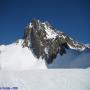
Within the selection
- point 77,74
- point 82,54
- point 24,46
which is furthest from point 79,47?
point 77,74

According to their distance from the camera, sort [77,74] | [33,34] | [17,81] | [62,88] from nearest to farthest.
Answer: [62,88] < [17,81] < [77,74] < [33,34]

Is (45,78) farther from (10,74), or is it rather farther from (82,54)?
(82,54)

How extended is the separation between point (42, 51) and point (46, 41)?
5449mm

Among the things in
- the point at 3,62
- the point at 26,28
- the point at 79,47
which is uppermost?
the point at 26,28

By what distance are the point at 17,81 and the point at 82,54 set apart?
10982 cm

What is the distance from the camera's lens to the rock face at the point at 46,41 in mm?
117625

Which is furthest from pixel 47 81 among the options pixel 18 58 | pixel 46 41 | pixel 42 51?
pixel 18 58

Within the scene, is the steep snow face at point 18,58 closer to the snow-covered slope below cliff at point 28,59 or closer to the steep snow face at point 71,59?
the snow-covered slope below cliff at point 28,59

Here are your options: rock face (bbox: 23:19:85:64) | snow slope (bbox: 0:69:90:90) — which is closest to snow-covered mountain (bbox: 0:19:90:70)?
rock face (bbox: 23:19:85:64)

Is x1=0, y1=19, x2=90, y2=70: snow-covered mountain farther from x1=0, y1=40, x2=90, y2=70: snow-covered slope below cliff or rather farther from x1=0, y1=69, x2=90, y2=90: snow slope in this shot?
x1=0, y1=69, x2=90, y2=90: snow slope

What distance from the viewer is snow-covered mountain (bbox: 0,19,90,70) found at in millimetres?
116812

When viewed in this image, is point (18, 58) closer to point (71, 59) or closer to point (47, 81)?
point (71, 59)

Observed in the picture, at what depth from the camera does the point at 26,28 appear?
13325 cm

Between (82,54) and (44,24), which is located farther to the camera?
(44,24)
